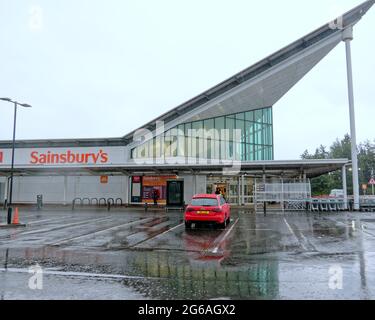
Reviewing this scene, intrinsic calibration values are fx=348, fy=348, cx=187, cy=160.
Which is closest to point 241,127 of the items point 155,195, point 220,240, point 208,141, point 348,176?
point 208,141

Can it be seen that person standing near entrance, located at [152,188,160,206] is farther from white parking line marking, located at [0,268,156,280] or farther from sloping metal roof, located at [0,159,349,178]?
white parking line marking, located at [0,268,156,280]

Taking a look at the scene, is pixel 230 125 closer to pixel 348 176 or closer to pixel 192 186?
pixel 192 186

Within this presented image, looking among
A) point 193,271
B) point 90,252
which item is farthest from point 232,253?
point 90,252

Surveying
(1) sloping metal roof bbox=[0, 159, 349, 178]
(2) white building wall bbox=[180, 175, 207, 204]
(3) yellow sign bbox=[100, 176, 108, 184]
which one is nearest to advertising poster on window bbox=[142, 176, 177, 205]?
(1) sloping metal roof bbox=[0, 159, 349, 178]

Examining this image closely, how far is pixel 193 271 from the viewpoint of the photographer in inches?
302

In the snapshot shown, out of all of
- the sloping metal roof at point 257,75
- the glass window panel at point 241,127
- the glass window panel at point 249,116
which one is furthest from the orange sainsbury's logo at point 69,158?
the glass window panel at point 249,116

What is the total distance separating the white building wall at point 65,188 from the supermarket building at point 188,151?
0.10 m

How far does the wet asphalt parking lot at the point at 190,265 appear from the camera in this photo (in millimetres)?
6051

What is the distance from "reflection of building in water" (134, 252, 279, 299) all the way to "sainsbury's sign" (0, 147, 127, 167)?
28642mm

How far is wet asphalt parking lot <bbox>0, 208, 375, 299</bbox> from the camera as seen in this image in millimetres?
6051
